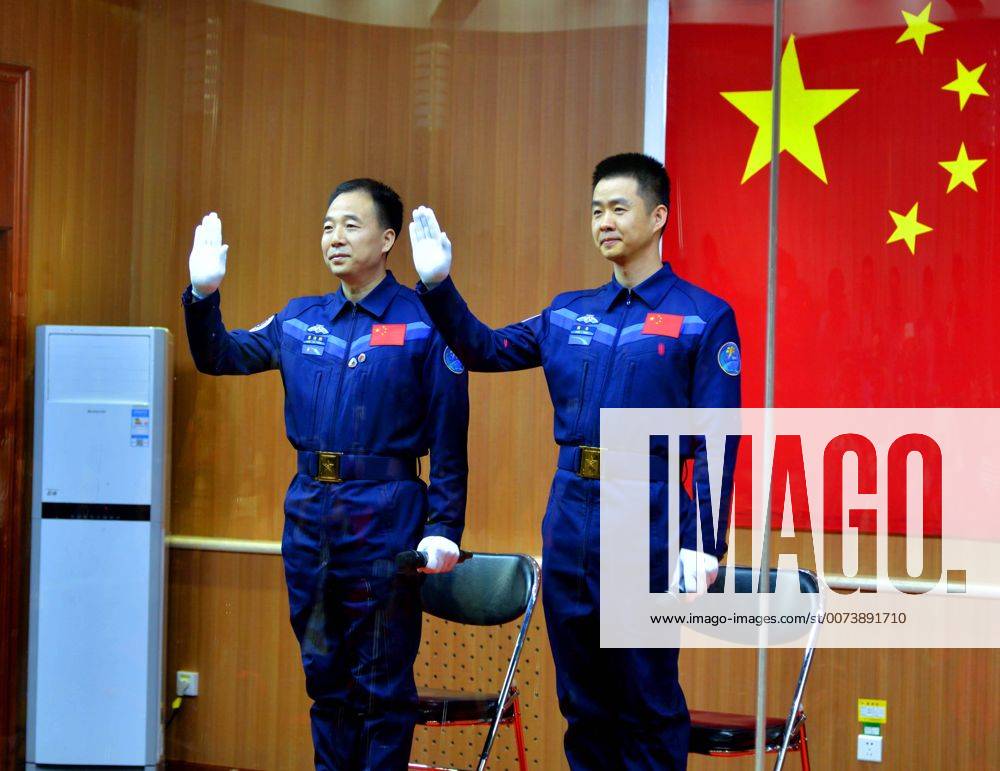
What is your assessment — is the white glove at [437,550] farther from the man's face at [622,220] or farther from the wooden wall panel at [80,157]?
the wooden wall panel at [80,157]

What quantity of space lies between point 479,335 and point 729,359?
0.55 metres

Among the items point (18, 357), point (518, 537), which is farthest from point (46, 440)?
point (518, 537)

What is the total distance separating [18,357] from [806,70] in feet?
7.05

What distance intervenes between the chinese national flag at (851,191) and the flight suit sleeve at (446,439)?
1.94ft

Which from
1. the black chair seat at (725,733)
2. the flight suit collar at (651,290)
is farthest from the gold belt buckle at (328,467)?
the black chair seat at (725,733)

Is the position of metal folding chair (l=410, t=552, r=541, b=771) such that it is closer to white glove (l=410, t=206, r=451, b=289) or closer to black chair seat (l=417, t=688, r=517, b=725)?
black chair seat (l=417, t=688, r=517, b=725)

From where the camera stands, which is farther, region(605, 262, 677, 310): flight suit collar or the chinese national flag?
the chinese national flag

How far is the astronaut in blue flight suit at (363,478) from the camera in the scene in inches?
114

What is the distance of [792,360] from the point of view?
3.07m

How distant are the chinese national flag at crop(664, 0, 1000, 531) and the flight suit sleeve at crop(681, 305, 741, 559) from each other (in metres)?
0.17

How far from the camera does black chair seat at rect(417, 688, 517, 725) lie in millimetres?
2959

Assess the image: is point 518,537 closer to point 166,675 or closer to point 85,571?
point 166,675

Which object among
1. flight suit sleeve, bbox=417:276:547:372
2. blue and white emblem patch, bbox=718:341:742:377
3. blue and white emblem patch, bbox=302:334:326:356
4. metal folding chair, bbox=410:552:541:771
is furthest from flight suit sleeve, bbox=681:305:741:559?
blue and white emblem patch, bbox=302:334:326:356

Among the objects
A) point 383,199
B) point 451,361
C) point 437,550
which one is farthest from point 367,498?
point 383,199
